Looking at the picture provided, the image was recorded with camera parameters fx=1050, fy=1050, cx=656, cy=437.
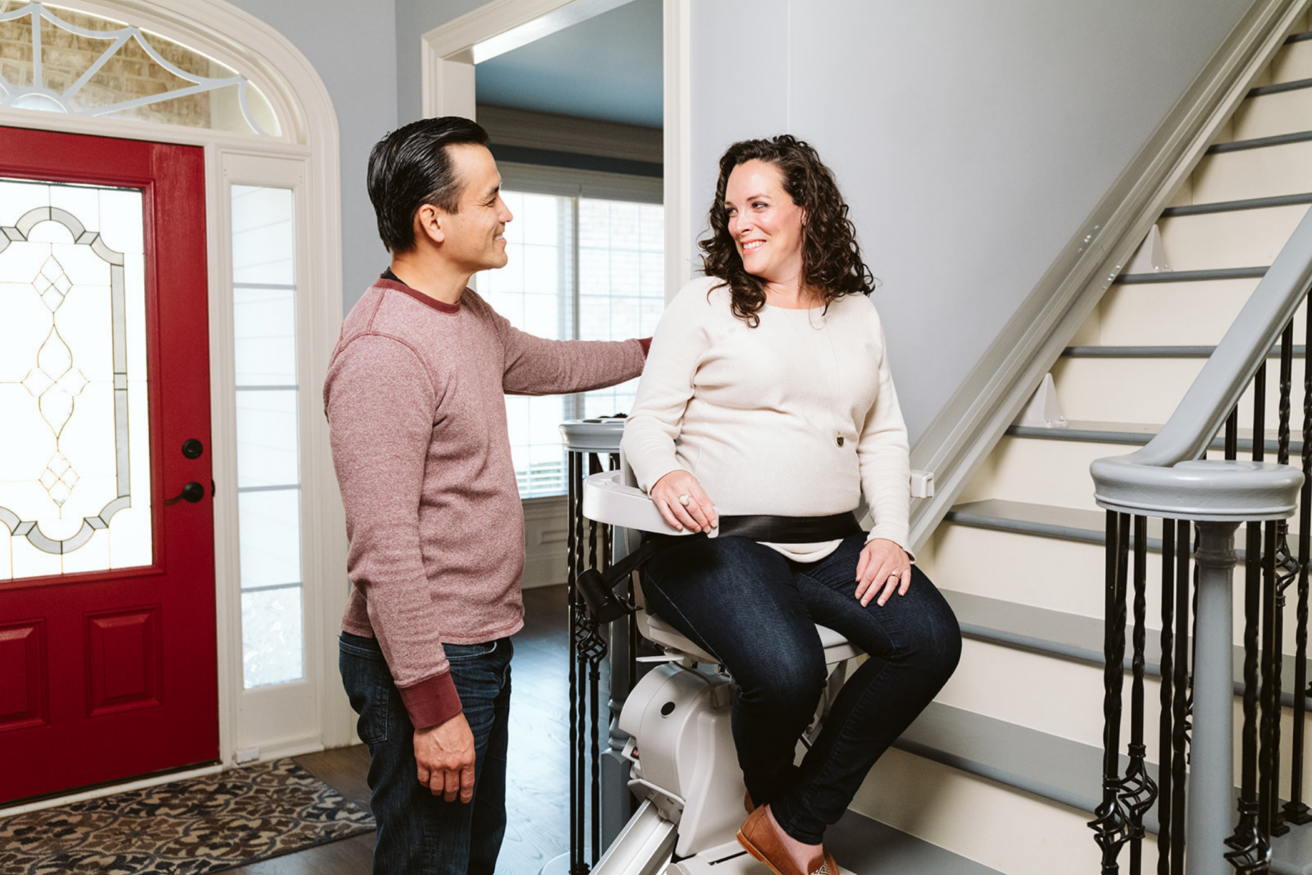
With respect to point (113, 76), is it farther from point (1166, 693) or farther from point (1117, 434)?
point (1166, 693)

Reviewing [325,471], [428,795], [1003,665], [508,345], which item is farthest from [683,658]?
[325,471]

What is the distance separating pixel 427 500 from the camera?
1458 millimetres

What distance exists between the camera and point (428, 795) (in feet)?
4.89

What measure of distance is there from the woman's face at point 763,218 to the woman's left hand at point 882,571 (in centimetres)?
49

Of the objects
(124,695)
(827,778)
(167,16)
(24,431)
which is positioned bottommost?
(124,695)

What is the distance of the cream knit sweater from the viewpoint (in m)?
1.66

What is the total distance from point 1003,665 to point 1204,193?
185 centimetres

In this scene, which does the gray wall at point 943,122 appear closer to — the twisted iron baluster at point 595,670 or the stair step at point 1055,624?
the stair step at point 1055,624

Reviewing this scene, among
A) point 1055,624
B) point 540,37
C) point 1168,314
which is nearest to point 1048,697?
point 1055,624

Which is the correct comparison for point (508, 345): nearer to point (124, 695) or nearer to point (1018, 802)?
point (1018, 802)

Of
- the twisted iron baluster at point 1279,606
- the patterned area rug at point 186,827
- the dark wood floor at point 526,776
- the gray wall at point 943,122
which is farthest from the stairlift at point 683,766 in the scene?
the patterned area rug at point 186,827

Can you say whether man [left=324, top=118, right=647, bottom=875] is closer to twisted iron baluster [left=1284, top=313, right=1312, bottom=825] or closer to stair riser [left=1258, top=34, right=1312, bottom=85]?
twisted iron baluster [left=1284, top=313, right=1312, bottom=825]

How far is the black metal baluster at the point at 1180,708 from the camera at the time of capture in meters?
1.40

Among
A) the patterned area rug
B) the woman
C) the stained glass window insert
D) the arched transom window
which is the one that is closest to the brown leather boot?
the woman
